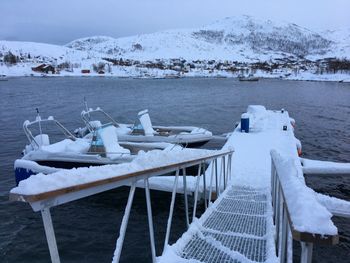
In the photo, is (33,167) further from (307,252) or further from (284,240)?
(307,252)

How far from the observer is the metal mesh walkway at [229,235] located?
3887 mm

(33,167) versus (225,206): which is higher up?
(225,206)

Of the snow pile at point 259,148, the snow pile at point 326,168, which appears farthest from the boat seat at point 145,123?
the snow pile at point 326,168

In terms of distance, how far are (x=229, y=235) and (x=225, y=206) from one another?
5.87 ft

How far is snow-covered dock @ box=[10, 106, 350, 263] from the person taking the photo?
6.59 feet

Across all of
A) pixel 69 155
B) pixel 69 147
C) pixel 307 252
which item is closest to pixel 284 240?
pixel 307 252

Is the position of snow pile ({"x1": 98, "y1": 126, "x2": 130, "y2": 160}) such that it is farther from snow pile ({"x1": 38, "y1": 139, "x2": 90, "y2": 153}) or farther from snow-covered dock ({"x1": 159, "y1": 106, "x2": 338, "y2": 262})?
snow-covered dock ({"x1": 159, "y1": 106, "x2": 338, "y2": 262})

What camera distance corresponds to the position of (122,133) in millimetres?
16312

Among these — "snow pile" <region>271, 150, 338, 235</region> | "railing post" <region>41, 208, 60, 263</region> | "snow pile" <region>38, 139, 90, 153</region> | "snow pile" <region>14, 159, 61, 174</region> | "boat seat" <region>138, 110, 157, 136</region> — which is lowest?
"snow pile" <region>14, 159, 61, 174</region>

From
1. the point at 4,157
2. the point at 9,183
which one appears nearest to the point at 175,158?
the point at 9,183

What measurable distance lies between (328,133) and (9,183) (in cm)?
2105

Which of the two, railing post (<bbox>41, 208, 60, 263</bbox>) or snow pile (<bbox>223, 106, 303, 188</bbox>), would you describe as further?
snow pile (<bbox>223, 106, 303, 188</bbox>)

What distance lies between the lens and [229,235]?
15.2ft

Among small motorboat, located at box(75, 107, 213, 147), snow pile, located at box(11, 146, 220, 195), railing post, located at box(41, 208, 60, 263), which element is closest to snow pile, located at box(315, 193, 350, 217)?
snow pile, located at box(11, 146, 220, 195)
